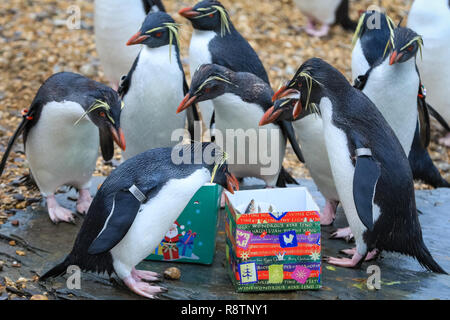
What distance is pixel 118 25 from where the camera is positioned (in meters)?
5.54

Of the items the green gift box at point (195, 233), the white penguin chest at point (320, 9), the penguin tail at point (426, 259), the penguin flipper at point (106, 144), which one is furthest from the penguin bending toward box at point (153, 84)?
the white penguin chest at point (320, 9)

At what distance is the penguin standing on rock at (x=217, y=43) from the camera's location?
4461 millimetres

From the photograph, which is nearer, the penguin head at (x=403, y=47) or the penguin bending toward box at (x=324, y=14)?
the penguin head at (x=403, y=47)

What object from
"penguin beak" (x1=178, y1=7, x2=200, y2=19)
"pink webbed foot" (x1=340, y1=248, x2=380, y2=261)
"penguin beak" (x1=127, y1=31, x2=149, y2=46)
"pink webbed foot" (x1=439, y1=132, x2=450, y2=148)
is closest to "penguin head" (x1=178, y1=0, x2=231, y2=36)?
"penguin beak" (x1=178, y1=7, x2=200, y2=19)

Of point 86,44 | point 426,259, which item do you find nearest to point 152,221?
point 426,259

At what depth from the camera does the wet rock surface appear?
3344mm

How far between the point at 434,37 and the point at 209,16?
2019 millimetres

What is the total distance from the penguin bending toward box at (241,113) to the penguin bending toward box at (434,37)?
185 cm

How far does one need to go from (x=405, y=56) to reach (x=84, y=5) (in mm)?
4828

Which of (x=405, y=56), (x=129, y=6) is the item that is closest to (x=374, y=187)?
(x=405, y=56)

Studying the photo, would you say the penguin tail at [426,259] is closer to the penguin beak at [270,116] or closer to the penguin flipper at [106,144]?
the penguin beak at [270,116]

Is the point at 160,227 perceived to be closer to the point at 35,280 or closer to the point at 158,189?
the point at 158,189

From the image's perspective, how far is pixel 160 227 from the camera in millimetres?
3240

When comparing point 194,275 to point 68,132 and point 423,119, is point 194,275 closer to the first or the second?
point 68,132
